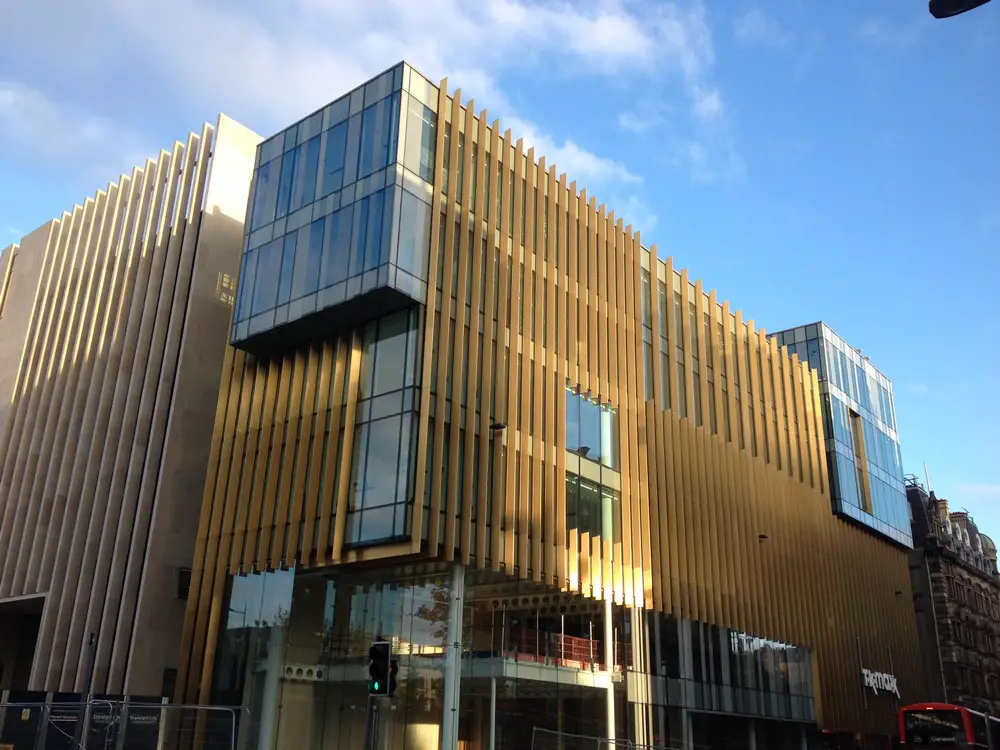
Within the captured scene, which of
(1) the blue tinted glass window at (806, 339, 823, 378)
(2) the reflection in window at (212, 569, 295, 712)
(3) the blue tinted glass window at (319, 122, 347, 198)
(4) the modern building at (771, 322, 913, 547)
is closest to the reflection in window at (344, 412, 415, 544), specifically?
(2) the reflection in window at (212, 569, 295, 712)

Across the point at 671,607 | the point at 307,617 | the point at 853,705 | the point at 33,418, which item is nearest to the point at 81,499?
the point at 33,418

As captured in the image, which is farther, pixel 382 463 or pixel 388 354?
pixel 388 354

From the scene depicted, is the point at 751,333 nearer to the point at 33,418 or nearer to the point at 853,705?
the point at 853,705

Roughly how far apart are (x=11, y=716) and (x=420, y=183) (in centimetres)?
2065

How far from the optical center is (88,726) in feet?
71.3

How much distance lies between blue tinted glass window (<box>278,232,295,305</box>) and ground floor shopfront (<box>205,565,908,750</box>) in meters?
10.3

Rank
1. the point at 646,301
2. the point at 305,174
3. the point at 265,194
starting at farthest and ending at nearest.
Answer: the point at 646,301 < the point at 265,194 < the point at 305,174

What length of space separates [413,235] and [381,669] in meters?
18.7

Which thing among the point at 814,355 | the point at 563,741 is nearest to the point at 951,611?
A: the point at 814,355

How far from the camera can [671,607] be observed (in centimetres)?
3797

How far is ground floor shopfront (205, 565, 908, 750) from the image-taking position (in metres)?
29.8

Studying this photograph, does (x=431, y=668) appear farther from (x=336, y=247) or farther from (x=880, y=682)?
(x=880, y=682)

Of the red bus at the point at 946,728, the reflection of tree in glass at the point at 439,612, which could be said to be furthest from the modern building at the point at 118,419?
the red bus at the point at 946,728

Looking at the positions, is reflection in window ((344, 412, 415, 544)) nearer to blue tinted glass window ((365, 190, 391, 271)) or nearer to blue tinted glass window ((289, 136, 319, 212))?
blue tinted glass window ((365, 190, 391, 271))
